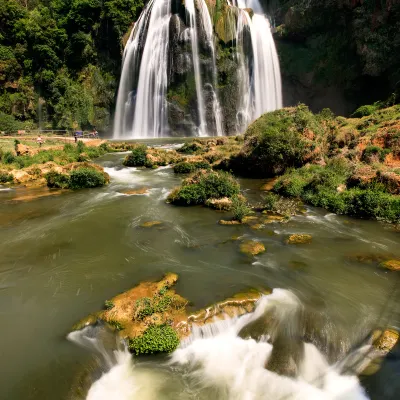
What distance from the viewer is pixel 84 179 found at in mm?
A: 18266

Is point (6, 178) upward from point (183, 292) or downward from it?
upward

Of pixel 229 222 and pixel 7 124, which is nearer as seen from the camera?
pixel 229 222

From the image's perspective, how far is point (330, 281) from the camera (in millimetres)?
8023

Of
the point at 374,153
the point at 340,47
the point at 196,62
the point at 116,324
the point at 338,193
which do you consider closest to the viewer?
the point at 116,324

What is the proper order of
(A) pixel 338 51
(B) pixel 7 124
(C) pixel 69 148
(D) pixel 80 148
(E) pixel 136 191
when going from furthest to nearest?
(A) pixel 338 51 < (B) pixel 7 124 < (D) pixel 80 148 < (C) pixel 69 148 < (E) pixel 136 191

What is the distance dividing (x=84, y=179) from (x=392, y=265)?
1594cm

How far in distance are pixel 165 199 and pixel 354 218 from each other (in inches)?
342

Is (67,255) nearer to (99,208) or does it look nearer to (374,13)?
(99,208)

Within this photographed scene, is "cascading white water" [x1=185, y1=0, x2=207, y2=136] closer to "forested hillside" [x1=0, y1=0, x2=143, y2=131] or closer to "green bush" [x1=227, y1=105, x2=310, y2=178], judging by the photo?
"forested hillside" [x1=0, y1=0, x2=143, y2=131]

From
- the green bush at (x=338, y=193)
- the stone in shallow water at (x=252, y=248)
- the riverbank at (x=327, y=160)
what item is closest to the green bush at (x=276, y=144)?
the riverbank at (x=327, y=160)

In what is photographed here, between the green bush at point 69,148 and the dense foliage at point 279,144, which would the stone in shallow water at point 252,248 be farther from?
the green bush at point 69,148

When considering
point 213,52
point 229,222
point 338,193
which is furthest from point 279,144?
point 213,52

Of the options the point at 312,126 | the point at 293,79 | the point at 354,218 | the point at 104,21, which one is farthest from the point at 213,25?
the point at 354,218

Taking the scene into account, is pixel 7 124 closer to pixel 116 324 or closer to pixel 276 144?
pixel 276 144
